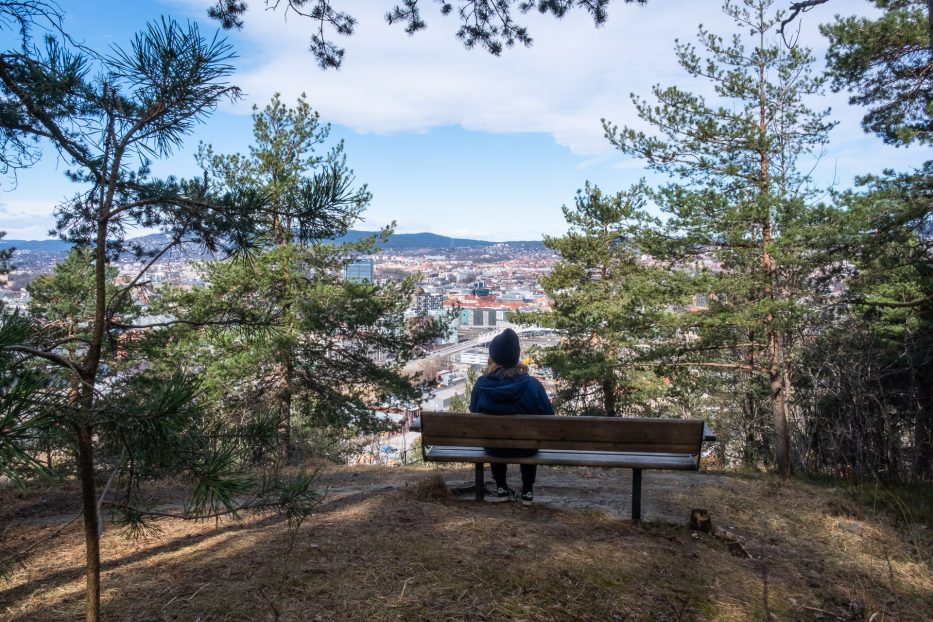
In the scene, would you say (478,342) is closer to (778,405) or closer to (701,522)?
(778,405)

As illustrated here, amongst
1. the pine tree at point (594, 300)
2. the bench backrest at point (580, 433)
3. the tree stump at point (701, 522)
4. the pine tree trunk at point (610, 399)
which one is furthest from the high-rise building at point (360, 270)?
the tree stump at point (701, 522)

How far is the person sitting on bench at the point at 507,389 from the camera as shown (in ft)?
14.4

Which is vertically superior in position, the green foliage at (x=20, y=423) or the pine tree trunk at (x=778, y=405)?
the green foliage at (x=20, y=423)

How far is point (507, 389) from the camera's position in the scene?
14.4ft

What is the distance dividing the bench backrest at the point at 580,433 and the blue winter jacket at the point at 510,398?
25cm

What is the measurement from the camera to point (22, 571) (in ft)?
11.1

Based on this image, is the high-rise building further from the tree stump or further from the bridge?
the tree stump

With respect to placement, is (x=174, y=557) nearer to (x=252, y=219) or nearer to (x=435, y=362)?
(x=252, y=219)

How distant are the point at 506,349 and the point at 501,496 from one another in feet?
4.26

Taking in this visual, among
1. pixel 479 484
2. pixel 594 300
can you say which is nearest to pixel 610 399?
pixel 594 300

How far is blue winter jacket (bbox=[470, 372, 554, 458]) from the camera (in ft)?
14.4

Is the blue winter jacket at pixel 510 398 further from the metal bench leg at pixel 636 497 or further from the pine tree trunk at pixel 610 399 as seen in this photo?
the pine tree trunk at pixel 610 399

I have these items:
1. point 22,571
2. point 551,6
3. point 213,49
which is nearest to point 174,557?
point 22,571

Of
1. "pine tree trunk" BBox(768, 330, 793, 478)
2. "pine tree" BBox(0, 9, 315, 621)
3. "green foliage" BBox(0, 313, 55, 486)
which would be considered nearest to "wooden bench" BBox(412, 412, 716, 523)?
"pine tree" BBox(0, 9, 315, 621)
